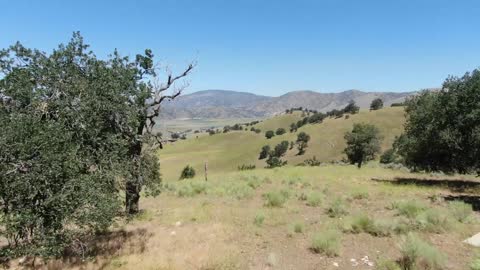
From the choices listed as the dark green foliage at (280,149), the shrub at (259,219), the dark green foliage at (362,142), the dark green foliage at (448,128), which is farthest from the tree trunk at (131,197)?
the dark green foliage at (280,149)

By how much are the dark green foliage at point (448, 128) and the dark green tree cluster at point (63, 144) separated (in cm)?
2071

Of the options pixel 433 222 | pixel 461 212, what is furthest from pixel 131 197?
pixel 461 212

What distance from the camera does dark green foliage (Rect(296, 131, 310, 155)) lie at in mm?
115850

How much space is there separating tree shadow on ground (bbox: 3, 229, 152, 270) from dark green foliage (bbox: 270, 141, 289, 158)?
103m

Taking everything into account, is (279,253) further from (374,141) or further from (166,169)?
(166,169)

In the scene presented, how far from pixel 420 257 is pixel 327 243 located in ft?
9.01

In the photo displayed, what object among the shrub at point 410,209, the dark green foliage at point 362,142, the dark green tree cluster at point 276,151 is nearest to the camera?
the shrub at point 410,209

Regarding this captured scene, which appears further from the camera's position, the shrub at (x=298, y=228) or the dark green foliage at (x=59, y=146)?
the shrub at (x=298, y=228)

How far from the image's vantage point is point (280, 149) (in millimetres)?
118875

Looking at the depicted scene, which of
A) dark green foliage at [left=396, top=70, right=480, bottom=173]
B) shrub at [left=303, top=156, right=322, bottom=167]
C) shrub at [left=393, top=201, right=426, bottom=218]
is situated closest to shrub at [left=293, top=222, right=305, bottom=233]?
shrub at [left=393, top=201, right=426, bottom=218]

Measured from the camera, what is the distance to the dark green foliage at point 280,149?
11762 cm

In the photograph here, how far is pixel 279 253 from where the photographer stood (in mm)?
12234

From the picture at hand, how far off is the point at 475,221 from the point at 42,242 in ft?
49.4

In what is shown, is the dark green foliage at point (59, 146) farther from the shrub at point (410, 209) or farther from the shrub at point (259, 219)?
the shrub at point (410, 209)
